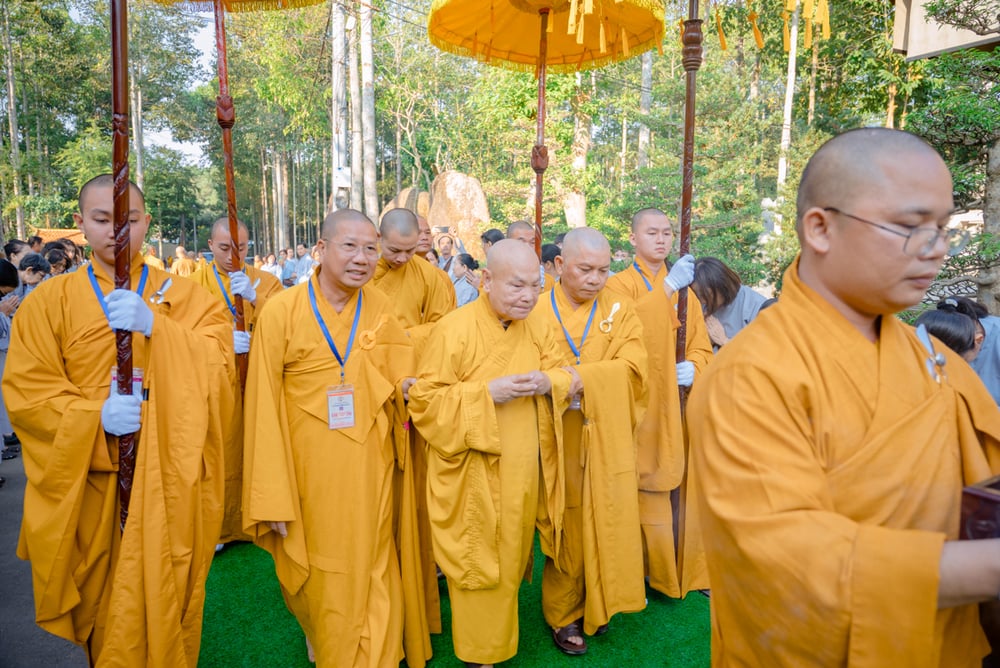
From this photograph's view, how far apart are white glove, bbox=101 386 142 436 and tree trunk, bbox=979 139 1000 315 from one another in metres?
7.35

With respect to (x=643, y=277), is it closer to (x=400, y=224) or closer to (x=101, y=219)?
(x=400, y=224)

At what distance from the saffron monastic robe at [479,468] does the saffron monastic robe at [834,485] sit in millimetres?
1640

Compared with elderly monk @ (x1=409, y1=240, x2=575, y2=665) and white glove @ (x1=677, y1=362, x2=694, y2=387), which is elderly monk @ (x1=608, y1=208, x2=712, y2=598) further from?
elderly monk @ (x1=409, y1=240, x2=575, y2=665)

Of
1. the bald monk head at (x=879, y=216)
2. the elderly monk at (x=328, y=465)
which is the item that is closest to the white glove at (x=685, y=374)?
the elderly monk at (x=328, y=465)

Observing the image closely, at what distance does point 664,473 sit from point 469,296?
444 cm

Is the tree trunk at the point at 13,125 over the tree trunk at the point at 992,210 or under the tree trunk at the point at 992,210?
over

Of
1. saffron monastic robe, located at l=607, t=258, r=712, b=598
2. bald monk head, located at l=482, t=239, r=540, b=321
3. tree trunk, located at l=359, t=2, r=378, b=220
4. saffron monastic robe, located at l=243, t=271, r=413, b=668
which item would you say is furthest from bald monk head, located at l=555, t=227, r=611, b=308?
tree trunk, located at l=359, t=2, r=378, b=220

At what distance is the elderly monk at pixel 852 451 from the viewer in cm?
126

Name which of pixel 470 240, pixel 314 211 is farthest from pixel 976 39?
pixel 314 211

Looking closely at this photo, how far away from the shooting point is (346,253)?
3283 mm

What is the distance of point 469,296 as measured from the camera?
8.13 meters

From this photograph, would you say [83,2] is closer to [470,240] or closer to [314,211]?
[470,240]

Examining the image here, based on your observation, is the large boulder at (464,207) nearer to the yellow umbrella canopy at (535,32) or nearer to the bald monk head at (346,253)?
the yellow umbrella canopy at (535,32)

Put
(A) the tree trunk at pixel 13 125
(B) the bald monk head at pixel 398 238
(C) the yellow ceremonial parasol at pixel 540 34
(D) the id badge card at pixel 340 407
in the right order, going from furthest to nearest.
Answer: (A) the tree trunk at pixel 13 125
(B) the bald monk head at pixel 398 238
(C) the yellow ceremonial parasol at pixel 540 34
(D) the id badge card at pixel 340 407
